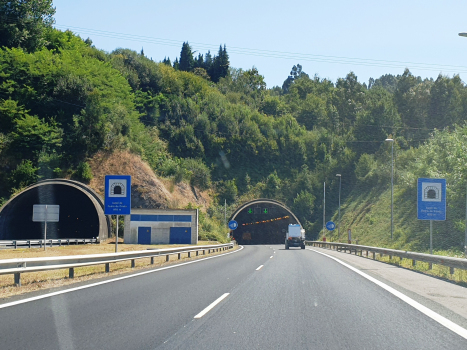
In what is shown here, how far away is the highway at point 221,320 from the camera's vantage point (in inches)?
277

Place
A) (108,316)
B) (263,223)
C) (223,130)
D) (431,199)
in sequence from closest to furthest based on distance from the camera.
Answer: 1. (108,316)
2. (431,199)
3. (263,223)
4. (223,130)

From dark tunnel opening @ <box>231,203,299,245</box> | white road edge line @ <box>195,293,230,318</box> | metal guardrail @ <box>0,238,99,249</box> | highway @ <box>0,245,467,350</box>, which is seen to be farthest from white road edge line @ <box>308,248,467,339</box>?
dark tunnel opening @ <box>231,203,299,245</box>

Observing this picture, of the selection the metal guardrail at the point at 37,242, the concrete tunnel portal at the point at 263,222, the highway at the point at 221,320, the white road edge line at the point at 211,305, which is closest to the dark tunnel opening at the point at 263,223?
the concrete tunnel portal at the point at 263,222

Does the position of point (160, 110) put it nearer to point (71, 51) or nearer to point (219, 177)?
point (219, 177)

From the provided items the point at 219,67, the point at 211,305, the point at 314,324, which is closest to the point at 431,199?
the point at 211,305

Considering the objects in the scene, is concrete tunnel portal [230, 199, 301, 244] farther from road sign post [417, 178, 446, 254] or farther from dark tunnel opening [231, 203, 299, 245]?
road sign post [417, 178, 446, 254]

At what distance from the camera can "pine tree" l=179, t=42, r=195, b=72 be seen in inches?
5344

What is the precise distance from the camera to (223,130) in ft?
308

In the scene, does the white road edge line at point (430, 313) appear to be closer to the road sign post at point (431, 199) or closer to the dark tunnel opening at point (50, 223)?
the road sign post at point (431, 199)

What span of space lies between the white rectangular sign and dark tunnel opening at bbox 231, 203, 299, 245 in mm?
46941

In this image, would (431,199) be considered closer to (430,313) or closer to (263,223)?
(430,313)

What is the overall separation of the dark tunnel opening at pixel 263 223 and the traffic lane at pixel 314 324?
64428mm

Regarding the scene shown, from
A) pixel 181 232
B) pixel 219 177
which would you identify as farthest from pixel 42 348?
pixel 219 177

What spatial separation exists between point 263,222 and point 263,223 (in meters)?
1.04
